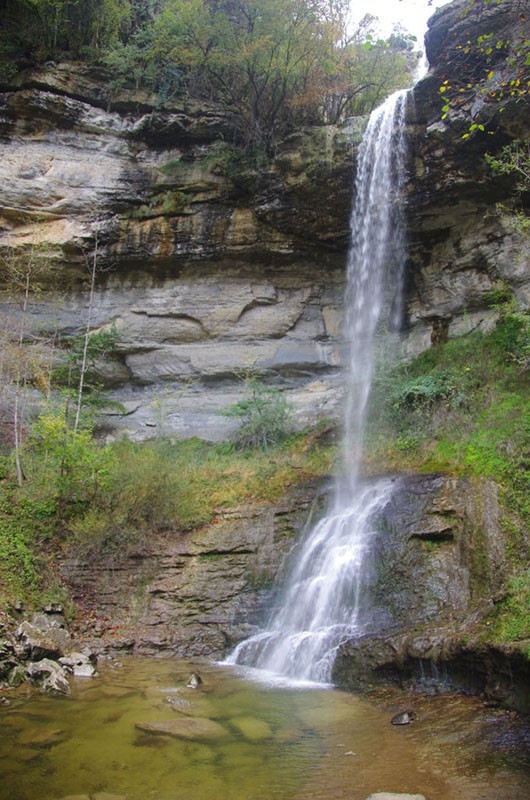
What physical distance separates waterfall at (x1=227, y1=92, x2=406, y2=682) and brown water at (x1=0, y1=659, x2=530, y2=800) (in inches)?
59.6

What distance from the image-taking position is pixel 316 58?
17.2 m

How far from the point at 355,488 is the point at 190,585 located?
381cm

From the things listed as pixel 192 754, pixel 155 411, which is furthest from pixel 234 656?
pixel 155 411

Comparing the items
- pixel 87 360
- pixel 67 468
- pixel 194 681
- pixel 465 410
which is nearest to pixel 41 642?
pixel 194 681

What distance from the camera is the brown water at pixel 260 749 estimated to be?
14.0 feet

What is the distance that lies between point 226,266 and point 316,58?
671 cm

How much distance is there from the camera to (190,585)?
10406mm

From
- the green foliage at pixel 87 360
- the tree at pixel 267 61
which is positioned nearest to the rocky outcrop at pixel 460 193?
the tree at pixel 267 61

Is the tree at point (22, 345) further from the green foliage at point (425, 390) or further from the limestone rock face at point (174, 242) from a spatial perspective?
the green foliage at point (425, 390)

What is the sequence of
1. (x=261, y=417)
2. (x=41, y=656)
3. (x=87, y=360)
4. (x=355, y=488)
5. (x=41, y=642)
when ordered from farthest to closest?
(x=87, y=360) → (x=261, y=417) → (x=355, y=488) → (x=41, y=642) → (x=41, y=656)

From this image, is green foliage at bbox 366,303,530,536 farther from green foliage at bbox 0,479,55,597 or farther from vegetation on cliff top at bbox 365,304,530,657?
green foliage at bbox 0,479,55,597

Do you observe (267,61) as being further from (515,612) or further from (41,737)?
(41,737)

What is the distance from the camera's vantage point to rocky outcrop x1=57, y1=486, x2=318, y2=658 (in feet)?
31.0

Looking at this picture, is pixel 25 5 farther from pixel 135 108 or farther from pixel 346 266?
pixel 346 266
